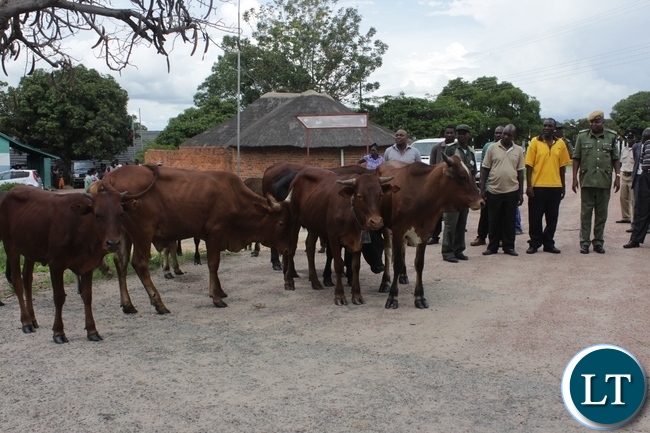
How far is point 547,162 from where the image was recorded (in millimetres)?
11773

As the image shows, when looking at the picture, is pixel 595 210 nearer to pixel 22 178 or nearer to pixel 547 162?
pixel 547 162

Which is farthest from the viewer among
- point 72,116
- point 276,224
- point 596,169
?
point 72,116

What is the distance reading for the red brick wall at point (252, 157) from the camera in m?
31.1

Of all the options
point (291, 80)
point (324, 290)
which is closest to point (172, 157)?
point (291, 80)

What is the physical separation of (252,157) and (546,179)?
72.1 feet

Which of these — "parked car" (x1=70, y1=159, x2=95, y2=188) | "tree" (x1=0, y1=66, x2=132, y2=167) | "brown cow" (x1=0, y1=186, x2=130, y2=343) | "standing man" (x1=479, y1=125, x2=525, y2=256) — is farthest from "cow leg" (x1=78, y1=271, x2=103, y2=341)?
"parked car" (x1=70, y1=159, x2=95, y2=188)

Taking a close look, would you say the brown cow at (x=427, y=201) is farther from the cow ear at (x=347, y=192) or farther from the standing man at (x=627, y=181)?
the standing man at (x=627, y=181)

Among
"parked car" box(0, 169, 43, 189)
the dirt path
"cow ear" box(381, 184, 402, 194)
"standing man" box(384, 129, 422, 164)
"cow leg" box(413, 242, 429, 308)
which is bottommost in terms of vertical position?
the dirt path

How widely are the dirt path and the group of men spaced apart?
5.90 ft

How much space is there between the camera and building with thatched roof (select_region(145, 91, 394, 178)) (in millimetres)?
30922

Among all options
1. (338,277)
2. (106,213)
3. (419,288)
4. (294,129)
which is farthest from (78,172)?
(106,213)

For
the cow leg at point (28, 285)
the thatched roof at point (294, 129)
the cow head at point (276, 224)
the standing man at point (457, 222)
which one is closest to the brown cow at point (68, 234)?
the cow leg at point (28, 285)

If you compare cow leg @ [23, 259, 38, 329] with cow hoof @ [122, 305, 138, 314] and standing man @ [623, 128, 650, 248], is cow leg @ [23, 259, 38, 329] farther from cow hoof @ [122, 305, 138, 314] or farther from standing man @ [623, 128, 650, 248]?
standing man @ [623, 128, 650, 248]

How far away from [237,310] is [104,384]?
2810 millimetres
